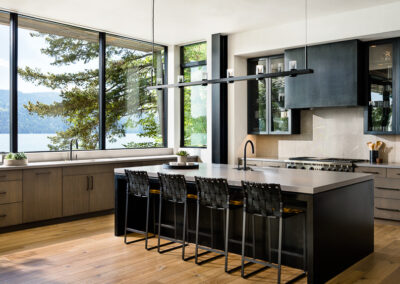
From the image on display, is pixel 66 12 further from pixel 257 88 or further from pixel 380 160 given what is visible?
pixel 380 160

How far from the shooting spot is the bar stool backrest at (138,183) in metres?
4.69

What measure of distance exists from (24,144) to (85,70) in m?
1.71

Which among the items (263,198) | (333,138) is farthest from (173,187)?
(333,138)

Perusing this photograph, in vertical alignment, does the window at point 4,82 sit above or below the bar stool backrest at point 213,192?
above

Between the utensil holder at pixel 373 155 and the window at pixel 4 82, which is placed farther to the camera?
the utensil holder at pixel 373 155

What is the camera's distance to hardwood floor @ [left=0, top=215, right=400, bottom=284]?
369 centimetres

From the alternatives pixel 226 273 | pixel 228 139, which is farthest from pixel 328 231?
pixel 228 139

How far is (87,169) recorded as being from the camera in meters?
6.28

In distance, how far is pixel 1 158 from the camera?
5.80 metres

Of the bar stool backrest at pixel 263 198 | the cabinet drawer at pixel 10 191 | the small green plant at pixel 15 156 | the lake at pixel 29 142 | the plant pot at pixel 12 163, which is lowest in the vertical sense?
the cabinet drawer at pixel 10 191

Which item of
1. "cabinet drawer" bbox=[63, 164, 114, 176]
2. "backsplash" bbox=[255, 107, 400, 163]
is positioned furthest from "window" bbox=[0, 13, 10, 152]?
"backsplash" bbox=[255, 107, 400, 163]

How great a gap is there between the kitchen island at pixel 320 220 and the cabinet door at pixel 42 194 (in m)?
1.86

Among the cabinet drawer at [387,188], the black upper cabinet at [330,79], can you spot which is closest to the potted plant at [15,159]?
the black upper cabinet at [330,79]

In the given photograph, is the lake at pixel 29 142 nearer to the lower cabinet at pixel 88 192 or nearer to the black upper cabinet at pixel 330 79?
the lower cabinet at pixel 88 192
